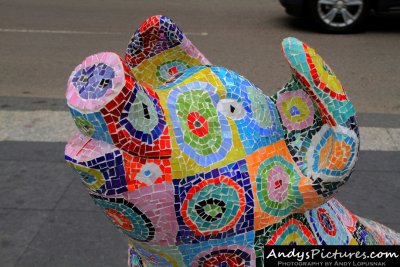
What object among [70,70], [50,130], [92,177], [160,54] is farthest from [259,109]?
[70,70]

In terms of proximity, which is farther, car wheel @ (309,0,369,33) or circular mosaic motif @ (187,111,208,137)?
car wheel @ (309,0,369,33)

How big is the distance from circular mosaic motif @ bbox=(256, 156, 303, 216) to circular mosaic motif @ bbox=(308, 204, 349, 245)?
0.18m

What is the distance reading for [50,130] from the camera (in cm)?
553

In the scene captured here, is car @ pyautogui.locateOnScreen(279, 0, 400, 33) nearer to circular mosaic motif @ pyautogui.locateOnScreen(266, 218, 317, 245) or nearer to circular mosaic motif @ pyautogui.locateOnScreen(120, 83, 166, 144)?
circular mosaic motif @ pyautogui.locateOnScreen(266, 218, 317, 245)

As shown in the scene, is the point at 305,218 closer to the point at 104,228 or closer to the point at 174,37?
the point at 174,37

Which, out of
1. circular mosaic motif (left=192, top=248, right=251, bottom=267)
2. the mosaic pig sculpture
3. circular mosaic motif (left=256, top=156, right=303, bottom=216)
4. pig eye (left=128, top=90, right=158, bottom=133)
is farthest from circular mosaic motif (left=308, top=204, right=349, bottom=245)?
pig eye (left=128, top=90, right=158, bottom=133)

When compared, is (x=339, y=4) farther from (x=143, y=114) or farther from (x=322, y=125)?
(x=143, y=114)

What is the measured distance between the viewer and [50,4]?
1099cm

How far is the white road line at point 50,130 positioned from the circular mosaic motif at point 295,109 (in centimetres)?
339

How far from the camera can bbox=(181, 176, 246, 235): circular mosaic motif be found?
5.89 feet

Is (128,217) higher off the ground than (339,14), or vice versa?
(128,217)

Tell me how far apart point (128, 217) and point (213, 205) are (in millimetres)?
255

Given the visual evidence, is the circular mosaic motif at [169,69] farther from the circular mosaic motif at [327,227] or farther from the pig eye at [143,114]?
the circular mosaic motif at [327,227]

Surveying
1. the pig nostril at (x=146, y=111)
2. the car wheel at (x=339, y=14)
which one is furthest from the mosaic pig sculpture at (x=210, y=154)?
the car wheel at (x=339, y=14)
